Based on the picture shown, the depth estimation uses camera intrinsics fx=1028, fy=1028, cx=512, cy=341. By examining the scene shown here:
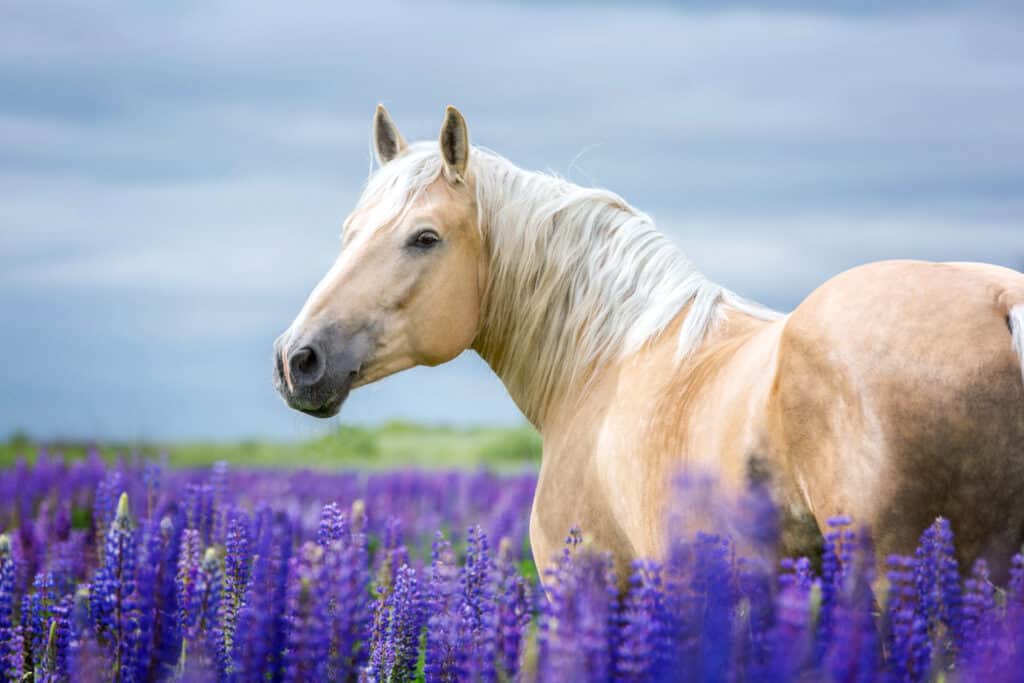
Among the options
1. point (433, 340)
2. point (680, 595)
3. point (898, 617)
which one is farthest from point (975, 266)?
point (433, 340)

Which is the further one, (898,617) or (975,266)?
(975,266)

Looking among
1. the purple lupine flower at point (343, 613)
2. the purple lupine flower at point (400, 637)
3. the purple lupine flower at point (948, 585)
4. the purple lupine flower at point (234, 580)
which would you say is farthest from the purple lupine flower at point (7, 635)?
the purple lupine flower at point (948, 585)

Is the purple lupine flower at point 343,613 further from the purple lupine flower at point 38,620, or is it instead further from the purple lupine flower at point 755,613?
the purple lupine flower at point 38,620

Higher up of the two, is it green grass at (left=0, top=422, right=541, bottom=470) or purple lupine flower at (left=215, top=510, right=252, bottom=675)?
purple lupine flower at (left=215, top=510, right=252, bottom=675)

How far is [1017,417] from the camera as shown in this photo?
2.44 m

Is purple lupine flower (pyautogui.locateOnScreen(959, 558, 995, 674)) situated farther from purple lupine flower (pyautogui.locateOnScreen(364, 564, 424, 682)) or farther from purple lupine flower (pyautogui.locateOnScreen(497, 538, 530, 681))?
purple lupine flower (pyautogui.locateOnScreen(364, 564, 424, 682))

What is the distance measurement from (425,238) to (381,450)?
17423 mm

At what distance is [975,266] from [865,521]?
0.80 metres

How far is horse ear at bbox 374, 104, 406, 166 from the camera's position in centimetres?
430

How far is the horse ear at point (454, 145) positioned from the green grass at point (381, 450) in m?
11.2

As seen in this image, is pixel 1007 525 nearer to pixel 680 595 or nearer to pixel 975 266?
pixel 975 266

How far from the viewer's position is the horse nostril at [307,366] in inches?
141

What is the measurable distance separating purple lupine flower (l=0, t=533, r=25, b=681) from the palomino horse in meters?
1.10

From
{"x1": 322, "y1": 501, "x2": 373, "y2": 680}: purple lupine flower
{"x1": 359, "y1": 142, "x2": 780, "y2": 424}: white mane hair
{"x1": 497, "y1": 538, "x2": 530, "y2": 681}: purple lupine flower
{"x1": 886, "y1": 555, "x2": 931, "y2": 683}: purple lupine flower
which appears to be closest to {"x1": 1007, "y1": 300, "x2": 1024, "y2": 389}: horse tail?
{"x1": 886, "y1": 555, "x2": 931, "y2": 683}: purple lupine flower
